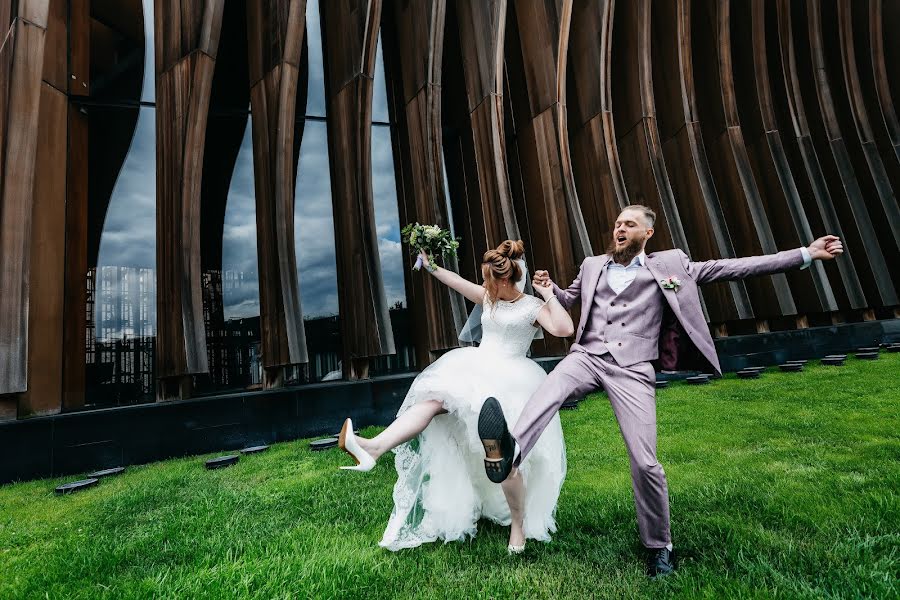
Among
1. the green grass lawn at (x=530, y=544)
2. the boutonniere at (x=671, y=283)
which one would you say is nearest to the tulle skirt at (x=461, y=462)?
the green grass lawn at (x=530, y=544)

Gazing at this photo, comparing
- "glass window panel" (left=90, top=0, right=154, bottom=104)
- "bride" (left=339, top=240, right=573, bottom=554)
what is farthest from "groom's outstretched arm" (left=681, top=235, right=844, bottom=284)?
"glass window panel" (left=90, top=0, right=154, bottom=104)

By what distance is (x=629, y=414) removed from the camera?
276cm

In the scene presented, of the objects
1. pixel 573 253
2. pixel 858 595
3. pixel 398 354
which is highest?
pixel 573 253

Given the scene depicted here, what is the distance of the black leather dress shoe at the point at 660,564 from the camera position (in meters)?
2.47

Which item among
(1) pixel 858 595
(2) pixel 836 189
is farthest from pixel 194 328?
(2) pixel 836 189

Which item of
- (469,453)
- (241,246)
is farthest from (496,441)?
(241,246)

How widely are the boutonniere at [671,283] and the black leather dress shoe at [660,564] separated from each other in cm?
149

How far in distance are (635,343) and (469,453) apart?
1.37 meters

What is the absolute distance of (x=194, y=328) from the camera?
7.59 m

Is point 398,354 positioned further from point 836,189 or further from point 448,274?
point 836,189

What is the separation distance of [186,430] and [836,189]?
18417 mm

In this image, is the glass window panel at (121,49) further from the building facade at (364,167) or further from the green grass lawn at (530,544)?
the green grass lawn at (530,544)

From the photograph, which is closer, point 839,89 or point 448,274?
point 448,274

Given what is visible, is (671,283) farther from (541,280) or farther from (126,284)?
(126,284)
